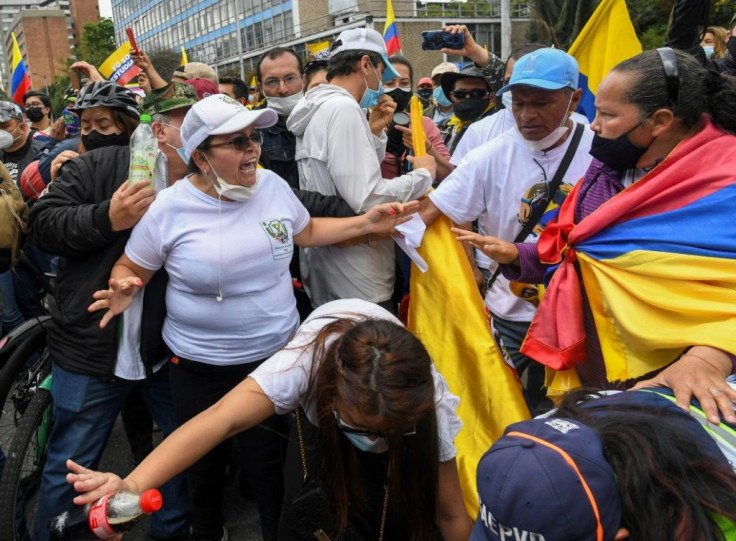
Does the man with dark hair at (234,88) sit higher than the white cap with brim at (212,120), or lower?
higher

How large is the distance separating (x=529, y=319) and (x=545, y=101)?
969 millimetres

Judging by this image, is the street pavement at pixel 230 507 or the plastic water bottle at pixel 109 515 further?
the street pavement at pixel 230 507

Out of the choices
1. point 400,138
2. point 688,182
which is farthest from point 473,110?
point 688,182

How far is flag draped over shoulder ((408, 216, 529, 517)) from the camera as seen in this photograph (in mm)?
2771

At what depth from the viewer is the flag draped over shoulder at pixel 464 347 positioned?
109 inches

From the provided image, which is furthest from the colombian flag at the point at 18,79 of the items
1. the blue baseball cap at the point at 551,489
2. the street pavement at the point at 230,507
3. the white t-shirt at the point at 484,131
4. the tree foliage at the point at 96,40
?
the tree foliage at the point at 96,40

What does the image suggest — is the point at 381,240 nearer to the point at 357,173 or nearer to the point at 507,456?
the point at 357,173

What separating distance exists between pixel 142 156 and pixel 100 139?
660 mm

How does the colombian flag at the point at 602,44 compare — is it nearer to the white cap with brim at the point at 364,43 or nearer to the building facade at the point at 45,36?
the white cap with brim at the point at 364,43

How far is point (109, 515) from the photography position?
1.60 metres

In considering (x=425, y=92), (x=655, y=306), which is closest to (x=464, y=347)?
(x=655, y=306)

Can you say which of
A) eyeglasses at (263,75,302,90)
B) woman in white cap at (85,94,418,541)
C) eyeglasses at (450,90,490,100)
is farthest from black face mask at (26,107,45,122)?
woman in white cap at (85,94,418,541)

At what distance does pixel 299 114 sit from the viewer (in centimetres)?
293

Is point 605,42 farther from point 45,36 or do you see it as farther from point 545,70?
point 45,36
